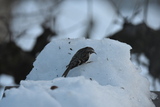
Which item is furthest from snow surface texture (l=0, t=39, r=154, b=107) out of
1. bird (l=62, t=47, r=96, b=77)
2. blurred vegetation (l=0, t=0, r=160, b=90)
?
blurred vegetation (l=0, t=0, r=160, b=90)

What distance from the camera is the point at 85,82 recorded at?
1284 mm

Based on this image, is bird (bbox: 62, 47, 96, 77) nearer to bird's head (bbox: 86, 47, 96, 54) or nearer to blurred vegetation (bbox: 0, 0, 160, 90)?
bird's head (bbox: 86, 47, 96, 54)

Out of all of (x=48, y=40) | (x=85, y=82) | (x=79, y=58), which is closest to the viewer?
(x=85, y=82)

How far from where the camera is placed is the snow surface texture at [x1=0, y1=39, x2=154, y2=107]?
122 centimetres

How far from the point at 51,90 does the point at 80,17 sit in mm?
6092

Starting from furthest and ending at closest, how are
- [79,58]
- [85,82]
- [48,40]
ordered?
[48,40] < [79,58] < [85,82]

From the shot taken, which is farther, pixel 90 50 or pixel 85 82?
pixel 90 50

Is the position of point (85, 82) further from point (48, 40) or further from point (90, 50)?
point (48, 40)

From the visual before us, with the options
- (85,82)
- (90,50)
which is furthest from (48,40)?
(85,82)

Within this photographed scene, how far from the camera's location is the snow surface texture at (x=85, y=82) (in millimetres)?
1220

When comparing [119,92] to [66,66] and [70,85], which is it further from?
[66,66]

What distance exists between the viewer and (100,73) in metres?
1.56

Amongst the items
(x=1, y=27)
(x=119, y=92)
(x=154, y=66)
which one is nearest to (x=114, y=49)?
(x=119, y=92)

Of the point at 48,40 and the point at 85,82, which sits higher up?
the point at 85,82
